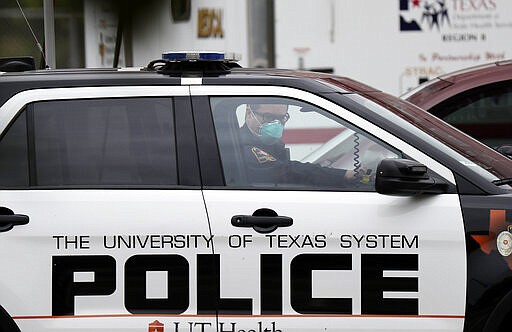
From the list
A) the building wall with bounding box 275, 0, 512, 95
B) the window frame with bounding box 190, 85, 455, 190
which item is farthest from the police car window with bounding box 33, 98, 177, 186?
the building wall with bounding box 275, 0, 512, 95

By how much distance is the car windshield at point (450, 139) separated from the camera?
4.61 m

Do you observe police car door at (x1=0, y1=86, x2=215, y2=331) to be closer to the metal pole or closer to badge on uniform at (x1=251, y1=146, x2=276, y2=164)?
badge on uniform at (x1=251, y1=146, x2=276, y2=164)

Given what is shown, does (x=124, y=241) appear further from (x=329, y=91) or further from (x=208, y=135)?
(x=329, y=91)

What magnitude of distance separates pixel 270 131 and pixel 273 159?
0.42 ft

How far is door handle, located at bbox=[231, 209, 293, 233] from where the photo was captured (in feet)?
14.4

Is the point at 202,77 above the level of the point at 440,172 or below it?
above

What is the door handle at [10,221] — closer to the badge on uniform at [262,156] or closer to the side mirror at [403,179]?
the badge on uniform at [262,156]

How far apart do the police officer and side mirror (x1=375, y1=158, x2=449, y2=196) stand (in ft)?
0.70

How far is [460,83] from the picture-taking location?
23.4ft

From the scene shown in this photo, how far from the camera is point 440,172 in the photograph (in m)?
4.46

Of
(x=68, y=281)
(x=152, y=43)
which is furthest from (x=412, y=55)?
(x=152, y=43)

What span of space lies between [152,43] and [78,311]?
1.71 m

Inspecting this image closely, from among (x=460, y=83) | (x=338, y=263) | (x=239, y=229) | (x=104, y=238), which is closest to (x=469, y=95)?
(x=460, y=83)

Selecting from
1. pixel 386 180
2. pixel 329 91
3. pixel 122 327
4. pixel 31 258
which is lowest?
pixel 122 327
